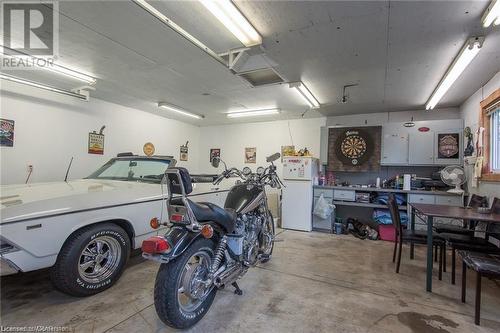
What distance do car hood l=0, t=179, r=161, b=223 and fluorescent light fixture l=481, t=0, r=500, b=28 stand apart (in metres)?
3.84

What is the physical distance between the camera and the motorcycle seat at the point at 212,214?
6.92 feet

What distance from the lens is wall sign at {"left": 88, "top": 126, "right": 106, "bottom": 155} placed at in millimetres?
5352

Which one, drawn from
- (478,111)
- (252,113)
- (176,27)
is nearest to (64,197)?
(176,27)

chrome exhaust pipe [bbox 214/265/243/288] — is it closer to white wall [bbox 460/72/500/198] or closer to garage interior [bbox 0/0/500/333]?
garage interior [bbox 0/0/500/333]

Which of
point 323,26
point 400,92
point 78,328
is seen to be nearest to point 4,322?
point 78,328

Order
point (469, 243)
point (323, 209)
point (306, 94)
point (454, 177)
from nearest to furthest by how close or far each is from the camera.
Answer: point (469, 243) < point (454, 177) < point (306, 94) < point (323, 209)

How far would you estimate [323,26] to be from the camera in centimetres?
259

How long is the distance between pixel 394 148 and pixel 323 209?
6.68 feet

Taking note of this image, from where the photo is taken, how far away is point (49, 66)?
3.70 metres

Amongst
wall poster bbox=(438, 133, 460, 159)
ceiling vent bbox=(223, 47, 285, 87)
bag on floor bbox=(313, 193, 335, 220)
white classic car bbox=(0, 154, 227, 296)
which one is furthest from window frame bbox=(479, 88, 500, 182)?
white classic car bbox=(0, 154, 227, 296)

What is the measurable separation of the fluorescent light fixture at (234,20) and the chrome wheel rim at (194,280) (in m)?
2.13

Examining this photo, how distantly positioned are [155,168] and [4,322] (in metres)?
2.12

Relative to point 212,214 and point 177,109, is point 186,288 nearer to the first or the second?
point 212,214

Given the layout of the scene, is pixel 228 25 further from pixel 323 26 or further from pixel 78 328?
pixel 78 328
